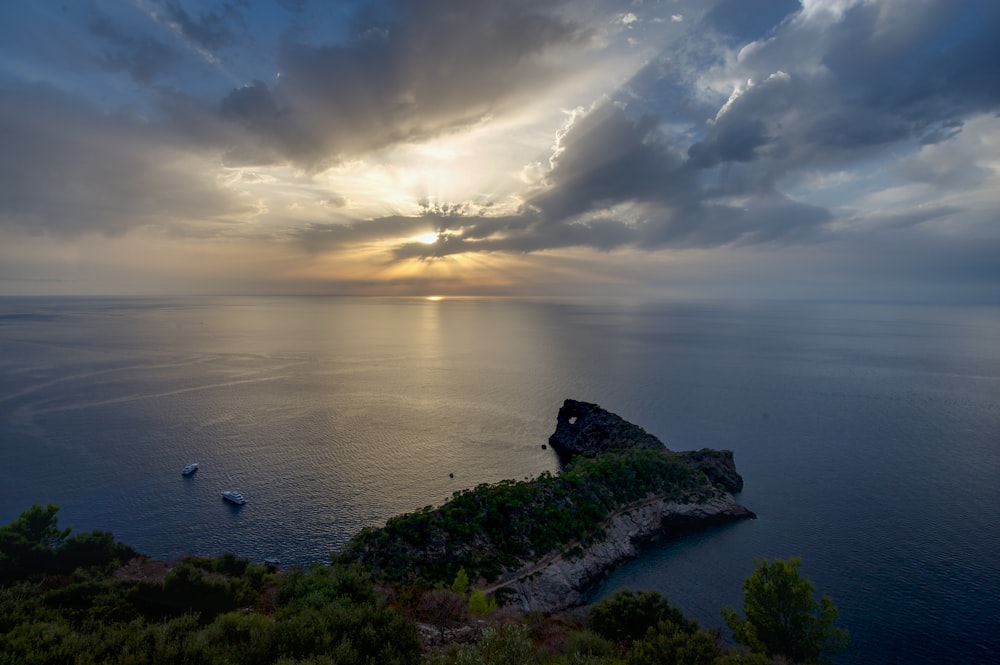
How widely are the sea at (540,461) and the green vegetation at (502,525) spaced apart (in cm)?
723

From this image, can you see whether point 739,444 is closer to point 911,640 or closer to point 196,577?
point 911,640

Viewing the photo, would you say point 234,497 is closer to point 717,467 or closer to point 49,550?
point 49,550

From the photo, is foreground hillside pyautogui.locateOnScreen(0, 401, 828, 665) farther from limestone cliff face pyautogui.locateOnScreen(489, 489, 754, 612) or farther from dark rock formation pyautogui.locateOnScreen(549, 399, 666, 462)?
dark rock formation pyautogui.locateOnScreen(549, 399, 666, 462)

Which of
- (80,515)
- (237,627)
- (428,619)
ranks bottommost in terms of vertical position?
(80,515)

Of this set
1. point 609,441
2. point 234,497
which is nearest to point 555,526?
point 609,441

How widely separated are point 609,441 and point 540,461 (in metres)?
13.3

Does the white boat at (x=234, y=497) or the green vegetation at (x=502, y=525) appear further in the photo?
the white boat at (x=234, y=497)

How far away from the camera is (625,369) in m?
173

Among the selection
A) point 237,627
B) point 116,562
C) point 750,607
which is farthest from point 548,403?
point 237,627

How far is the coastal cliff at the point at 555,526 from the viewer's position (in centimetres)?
4791

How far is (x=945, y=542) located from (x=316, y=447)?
9525 cm

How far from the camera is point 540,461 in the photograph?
87.4 metres

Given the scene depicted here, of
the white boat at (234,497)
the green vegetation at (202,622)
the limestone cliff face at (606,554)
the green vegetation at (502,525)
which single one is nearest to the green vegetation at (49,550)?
the green vegetation at (202,622)

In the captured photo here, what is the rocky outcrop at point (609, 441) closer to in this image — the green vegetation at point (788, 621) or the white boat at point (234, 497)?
the green vegetation at point (788, 621)
